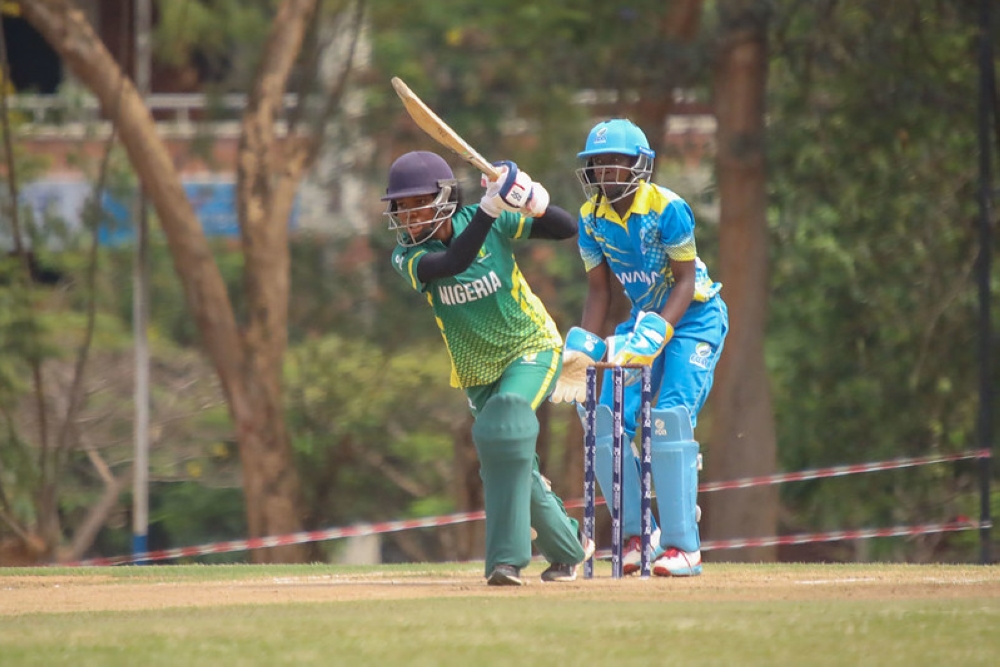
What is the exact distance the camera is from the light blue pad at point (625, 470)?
8.45 meters

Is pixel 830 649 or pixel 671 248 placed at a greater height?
pixel 671 248

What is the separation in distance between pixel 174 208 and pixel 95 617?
33.8ft

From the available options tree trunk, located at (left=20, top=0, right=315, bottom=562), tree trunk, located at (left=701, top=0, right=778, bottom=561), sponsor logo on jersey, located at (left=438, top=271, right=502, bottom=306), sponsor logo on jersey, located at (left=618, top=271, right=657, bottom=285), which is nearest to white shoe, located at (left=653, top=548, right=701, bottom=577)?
sponsor logo on jersey, located at (left=618, top=271, right=657, bottom=285)

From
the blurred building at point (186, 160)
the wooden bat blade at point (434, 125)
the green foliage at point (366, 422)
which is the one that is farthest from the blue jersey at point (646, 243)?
the blurred building at point (186, 160)

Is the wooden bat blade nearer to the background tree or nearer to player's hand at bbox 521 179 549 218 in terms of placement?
player's hand at bbox 521 179 549 218

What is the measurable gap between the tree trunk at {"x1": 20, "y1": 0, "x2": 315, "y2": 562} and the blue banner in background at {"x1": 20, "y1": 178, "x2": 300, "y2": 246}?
4.08 m

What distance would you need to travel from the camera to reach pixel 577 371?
8.23 metres

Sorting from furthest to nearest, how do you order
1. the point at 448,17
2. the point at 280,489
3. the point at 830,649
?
the point at 448,17 < the point at 280,489 < the point at 830,649

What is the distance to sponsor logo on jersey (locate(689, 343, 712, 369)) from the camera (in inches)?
335

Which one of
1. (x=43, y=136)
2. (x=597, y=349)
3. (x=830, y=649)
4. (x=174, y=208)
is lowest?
(x=830, y=649)

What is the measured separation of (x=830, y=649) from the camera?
5969mm

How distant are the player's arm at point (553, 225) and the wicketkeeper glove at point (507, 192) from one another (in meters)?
0.34

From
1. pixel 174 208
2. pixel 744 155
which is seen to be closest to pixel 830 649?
pixel 744 155

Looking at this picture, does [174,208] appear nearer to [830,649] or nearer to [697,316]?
[697,316]
